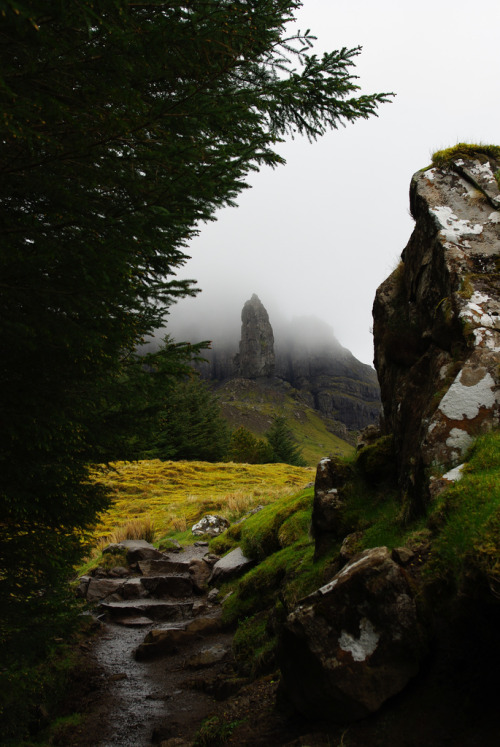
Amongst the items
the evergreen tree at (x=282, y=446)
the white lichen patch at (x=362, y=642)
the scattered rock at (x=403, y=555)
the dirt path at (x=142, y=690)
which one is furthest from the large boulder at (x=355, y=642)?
the evergreen tree at (x=282, y=446)

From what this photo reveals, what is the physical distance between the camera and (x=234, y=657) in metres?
6.50

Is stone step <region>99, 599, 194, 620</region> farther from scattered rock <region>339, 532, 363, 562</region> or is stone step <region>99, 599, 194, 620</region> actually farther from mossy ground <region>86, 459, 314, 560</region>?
scattered rock <region>339, 532, 363, 562</region>

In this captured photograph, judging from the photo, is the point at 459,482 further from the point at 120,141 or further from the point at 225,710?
the point at 120,141

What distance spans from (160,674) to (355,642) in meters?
4.91

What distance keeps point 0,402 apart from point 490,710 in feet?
15.1

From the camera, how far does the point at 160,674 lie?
6.81 meters

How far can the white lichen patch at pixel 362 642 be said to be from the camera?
3418 mm

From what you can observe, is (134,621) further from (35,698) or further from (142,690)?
(35,698)

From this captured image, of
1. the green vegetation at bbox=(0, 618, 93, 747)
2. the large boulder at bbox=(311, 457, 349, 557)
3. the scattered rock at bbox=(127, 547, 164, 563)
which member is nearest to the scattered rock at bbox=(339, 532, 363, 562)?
the large boulder at bbox=(311, 457, 349, 557)

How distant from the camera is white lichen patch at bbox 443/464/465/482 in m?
4.18

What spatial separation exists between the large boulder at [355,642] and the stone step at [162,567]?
886cm

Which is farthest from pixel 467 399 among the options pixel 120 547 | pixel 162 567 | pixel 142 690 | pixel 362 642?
pixel 120 547

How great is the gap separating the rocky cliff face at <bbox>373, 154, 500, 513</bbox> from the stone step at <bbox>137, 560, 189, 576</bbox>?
810 centimetres

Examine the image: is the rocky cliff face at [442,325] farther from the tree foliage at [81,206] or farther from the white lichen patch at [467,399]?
the tree foliage at [81,206]
